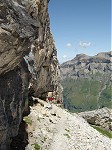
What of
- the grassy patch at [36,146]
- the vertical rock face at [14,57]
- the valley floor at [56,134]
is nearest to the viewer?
the vertical rock face at [14,57]

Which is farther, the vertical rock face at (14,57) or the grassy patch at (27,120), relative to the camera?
the grassy patch at (27,120)

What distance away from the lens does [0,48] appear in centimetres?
2583

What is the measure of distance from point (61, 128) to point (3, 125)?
75.4 ft

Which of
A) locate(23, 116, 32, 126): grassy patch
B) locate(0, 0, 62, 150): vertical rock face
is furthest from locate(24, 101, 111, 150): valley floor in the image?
locate(0, 0, 62, 150): vertical rock face

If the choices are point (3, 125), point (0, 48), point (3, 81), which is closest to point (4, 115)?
point (3, 125)

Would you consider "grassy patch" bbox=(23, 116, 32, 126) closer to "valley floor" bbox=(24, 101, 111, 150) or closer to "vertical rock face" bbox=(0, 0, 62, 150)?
"valley floor" bbox=(24, 101, 111, 150)

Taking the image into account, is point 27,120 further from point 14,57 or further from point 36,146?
point 14,57

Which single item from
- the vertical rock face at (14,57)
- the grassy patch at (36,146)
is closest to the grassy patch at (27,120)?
the grassy patch at (36,146)

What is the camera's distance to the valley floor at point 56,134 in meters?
44.2

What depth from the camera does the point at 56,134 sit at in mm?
49438

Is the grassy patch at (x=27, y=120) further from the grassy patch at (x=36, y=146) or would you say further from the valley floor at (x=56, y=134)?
the grassy patch at (x=36, y=146)

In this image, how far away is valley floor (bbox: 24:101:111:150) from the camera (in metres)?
44.2

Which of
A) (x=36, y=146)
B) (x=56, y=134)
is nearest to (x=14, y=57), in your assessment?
(x=36, y=146)

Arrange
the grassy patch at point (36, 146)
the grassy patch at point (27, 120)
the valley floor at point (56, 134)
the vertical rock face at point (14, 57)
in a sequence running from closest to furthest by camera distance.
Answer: the vertical rock face at point (14, 57) < the grassy patch at point (36, 146) < the valley floor at point (56, 134) < the grassy patch at point (27, 120)
